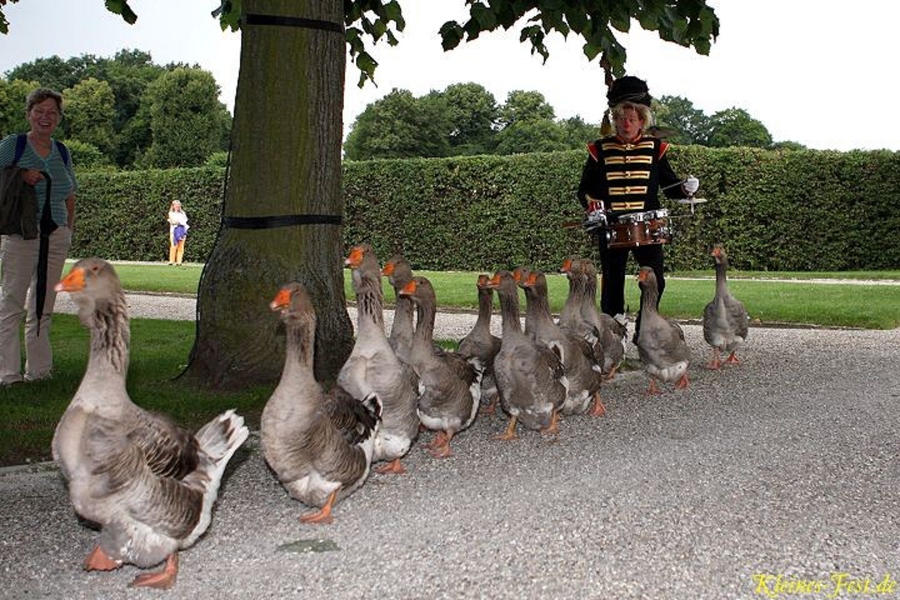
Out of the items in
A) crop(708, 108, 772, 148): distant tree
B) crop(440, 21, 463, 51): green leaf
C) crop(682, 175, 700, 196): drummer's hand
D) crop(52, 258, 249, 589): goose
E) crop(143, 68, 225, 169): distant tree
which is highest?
crop(708, 108, 772, 148): distant tree

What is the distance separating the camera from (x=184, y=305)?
678 inches

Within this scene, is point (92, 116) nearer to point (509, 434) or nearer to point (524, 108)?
point (524, 108)

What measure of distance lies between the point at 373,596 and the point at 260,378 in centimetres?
378

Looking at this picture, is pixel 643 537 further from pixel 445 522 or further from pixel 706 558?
pixel 445 522

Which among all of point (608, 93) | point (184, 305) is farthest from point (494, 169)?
point (608, 93)

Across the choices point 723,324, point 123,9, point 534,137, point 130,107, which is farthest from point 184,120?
point 723,324

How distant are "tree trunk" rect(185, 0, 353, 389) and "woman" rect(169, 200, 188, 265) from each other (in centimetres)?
2418

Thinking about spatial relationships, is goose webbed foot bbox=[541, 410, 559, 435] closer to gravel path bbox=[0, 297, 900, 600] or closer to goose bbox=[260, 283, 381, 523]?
gravel path bbox=[0, 297, 900, 600]

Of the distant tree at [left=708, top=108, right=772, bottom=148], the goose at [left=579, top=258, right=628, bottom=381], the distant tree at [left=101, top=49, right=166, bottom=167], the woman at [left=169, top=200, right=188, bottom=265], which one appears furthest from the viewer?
the distant tree at [left=708, top=108, right=772, bottom=148]

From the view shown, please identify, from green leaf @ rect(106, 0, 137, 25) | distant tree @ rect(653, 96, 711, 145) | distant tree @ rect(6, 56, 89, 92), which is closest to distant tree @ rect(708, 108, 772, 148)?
distant tree @ rect(653, 96, 711, 145)

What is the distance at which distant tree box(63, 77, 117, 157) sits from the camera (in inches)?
2586

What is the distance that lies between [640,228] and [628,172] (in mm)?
823

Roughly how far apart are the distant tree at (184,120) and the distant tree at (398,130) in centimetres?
1026

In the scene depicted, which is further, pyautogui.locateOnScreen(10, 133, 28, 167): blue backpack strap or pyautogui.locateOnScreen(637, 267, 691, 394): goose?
pyautogui.locateOnScreen(637, 267, 691, 394): goose
